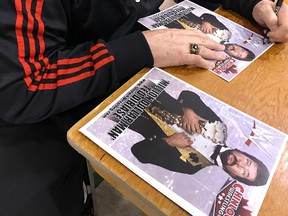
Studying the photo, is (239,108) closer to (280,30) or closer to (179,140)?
(179,140)

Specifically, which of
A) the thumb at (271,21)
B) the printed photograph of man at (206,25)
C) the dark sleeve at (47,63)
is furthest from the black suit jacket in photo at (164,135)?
the thumb at (271,21)

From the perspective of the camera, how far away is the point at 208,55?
708 mm

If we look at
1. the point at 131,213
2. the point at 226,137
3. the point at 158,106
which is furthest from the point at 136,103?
the point at 131,213

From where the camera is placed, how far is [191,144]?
531 mm

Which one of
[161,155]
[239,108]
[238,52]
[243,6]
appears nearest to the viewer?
[161,155]

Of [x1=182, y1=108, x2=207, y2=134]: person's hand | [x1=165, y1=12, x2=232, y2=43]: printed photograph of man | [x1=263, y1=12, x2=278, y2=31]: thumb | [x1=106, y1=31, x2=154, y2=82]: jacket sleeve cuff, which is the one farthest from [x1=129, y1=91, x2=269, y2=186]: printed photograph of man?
[x1=263, y1=12, x2=278, y2=31]: thumb

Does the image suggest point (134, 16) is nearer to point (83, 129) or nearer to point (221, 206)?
point (83, 129)

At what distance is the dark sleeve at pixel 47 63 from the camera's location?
54 cm

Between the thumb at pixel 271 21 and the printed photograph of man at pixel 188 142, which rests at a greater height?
the thumb at pixel 271 21

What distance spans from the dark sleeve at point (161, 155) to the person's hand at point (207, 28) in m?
0.39

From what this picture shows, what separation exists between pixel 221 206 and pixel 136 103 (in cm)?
25

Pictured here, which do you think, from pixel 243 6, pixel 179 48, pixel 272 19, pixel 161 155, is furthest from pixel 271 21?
pixel 161 155

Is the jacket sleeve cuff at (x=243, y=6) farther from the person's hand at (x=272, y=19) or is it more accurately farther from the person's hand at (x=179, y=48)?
the person's hand at (x=179, y=48)

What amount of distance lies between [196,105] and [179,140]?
0.32 feet
